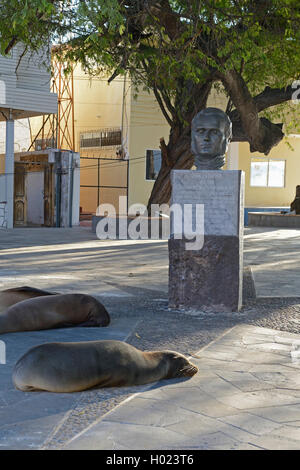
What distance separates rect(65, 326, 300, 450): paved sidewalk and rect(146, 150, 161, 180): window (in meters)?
22.3

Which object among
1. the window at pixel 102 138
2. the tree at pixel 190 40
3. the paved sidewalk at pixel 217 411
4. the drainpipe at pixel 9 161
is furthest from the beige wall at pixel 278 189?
the paved sidewalk at pixel 217 411

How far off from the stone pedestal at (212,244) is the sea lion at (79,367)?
2.67 metres

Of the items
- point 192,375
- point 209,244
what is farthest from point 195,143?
point 192,375

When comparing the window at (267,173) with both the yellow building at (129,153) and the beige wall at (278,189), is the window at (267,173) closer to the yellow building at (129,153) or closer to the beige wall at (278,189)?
the yellow building at (129,153)

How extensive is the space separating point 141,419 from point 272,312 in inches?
146

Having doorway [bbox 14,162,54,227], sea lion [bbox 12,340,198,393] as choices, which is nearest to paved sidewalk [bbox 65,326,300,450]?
sea lion [bbox 12,340,198,393]

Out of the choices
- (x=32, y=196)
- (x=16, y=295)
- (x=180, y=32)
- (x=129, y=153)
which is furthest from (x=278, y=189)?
(x=16, y=295)

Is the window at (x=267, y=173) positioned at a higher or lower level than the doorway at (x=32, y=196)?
higher

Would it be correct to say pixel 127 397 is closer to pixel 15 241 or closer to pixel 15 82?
pixel 15 241

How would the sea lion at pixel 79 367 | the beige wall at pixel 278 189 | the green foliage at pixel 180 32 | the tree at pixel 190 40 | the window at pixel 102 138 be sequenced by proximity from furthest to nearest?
1. the beige wall at pixel 278 189
2. the window at pixel 102 138
3. the green foliage at pixel 180 32
4. the tree at pixel 190 40
5. the sea lion at pixel 79 367

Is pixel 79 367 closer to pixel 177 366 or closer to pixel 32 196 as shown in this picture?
pixel 177 366

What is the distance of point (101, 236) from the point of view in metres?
18.2

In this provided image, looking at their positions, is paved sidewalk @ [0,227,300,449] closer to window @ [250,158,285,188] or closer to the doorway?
the doorway

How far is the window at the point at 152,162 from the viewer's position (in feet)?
88.7
